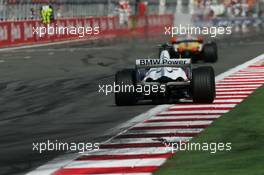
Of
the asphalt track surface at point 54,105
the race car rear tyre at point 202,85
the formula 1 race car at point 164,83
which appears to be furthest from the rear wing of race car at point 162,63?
the asphalt track surface at point 54,105

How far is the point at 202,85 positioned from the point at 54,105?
275 cm

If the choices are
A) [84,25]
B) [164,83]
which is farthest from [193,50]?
[84,25]

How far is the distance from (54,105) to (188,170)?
8015 millimetres

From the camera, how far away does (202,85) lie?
15984 millimetres

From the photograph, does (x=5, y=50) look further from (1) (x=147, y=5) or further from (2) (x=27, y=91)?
(1) (x=147, y=5)

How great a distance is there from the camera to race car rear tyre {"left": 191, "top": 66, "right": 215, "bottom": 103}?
1596 centimetres

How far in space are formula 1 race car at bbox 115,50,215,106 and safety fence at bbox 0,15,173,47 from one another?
26.9m

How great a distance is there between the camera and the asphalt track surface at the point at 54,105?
38.7 ft

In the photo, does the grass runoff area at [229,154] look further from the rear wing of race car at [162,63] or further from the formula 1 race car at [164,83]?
the rear wing of race car at [162,63]

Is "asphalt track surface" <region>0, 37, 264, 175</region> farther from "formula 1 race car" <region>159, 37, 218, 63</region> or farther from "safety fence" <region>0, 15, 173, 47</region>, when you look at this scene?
"safety fence" <region>0, 15, 173, 47</region>

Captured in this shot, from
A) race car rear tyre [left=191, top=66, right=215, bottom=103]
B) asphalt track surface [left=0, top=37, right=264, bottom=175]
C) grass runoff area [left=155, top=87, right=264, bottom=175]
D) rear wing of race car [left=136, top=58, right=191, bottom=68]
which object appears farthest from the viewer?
rear wing of race car [left=136, top=58, right=191, bottom=68]

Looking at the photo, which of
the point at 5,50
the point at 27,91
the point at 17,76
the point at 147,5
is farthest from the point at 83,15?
the point at 27,91

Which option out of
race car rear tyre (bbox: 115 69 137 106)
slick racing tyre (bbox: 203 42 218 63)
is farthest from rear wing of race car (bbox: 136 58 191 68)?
slick racing tyre (bbox: 203 42 218 63)

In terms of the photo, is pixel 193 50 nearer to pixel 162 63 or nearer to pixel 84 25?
pixel 162 63
